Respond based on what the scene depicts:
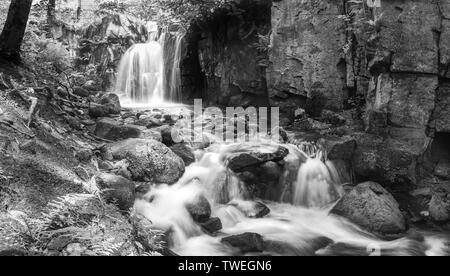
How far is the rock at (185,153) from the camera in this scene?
9.36 metres

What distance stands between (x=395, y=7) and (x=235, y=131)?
6138 millimetres

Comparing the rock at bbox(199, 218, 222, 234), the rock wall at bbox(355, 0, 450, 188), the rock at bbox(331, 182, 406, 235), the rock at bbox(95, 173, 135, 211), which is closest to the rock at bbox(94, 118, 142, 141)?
the rock at bbox(95, 173, 135, 211)

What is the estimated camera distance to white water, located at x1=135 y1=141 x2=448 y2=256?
6941 millimetres

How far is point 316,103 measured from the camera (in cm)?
1288

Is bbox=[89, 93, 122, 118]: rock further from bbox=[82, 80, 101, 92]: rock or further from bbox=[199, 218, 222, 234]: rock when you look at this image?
bbox=[199, 218, 222, 234]: rock

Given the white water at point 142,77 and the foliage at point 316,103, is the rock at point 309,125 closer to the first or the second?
the foliage at point 316,103

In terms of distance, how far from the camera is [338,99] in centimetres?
1266

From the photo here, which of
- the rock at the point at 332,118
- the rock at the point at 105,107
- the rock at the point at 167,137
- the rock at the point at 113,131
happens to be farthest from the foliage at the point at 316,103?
Result: the rock at the point at 105,107

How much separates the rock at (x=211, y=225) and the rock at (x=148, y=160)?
4.77 feet

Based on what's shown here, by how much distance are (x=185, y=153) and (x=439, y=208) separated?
6396 mm
